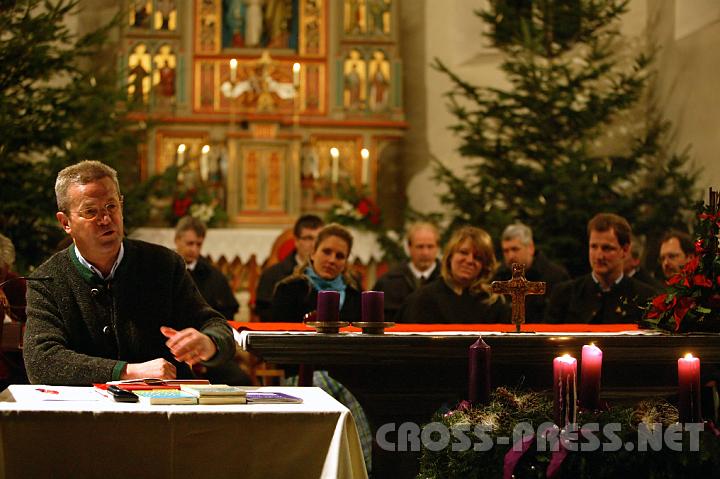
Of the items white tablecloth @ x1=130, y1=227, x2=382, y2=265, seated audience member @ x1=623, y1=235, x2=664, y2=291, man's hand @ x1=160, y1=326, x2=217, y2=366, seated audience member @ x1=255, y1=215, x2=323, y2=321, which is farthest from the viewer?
white tablecloth @ x1=130, y1=227, x2=382, y2=265

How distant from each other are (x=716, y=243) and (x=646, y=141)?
6.63 m

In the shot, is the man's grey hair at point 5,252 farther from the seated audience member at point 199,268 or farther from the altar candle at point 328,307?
the seated audience member at point 199,268

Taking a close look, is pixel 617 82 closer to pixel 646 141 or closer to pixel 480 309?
pixel 646 141

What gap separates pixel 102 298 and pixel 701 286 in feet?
8.14

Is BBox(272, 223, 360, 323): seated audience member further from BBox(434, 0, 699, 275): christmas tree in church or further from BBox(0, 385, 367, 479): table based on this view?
BBox(434, 0, 699, 275): christmas tree in church

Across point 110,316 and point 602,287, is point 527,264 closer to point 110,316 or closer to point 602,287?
point 602,287

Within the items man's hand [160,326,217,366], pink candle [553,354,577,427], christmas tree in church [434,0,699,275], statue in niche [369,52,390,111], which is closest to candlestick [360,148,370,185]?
statue in niche [369,52,390,111]

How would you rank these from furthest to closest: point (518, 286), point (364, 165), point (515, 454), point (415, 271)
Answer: point (364, 165), point (415, 271), point (518, 286), point (515, 454)

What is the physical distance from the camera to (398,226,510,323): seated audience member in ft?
20.6

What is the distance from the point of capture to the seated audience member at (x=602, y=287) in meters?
6.23

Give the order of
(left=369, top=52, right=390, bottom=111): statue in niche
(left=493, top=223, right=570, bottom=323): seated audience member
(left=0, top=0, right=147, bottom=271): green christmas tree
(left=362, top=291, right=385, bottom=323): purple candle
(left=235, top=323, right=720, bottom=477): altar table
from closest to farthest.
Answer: (left=235, top=323, right=720, bottom=477): altar table
(left=362, top=291, right=385, bottom=323): purple candle
(left=493, top=223, right=570, bottom=323): seated audience member
(left=0, top=0, right=147, bottom=271): green christmas tree
(left=369, top=52, right=390, bottom=111): statue in niche

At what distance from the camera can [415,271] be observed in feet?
27.4

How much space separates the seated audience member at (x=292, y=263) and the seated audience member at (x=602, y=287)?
189cm

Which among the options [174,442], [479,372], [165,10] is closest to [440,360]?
[479,372]
